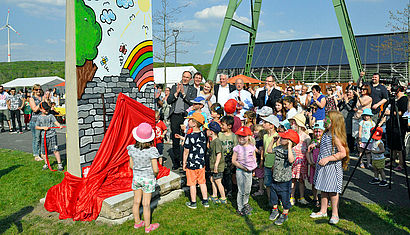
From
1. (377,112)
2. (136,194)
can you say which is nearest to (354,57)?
(377,112)

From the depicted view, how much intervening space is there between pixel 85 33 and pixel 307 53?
2757 cm

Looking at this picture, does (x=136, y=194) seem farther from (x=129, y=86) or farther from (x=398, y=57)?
(x=398, y=57)

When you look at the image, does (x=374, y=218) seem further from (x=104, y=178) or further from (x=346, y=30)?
Answer: (x=346, y=30)

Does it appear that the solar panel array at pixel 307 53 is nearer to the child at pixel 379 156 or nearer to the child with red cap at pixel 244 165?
the child at pixel 379 156

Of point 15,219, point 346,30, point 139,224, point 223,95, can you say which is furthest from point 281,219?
point 346,30

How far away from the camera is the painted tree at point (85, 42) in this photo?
4.15 meters

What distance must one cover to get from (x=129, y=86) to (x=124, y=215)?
218 cm

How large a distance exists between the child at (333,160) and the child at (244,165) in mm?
940

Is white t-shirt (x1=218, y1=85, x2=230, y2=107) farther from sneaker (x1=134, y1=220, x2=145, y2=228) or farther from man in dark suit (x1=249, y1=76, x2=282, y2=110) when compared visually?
sneaker (x1=134, y1=220, x2=145, y2=228)

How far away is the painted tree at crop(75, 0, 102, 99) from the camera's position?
415cm

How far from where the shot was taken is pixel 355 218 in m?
4.00

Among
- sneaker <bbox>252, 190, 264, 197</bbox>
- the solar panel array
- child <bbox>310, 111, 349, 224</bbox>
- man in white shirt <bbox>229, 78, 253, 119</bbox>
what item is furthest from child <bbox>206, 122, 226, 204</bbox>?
the solar panel array

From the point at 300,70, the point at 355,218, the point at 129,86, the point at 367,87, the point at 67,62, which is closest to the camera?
the point at 355,218

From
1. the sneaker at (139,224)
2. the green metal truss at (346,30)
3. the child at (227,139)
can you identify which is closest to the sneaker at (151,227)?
the sneaker at (139,224)
